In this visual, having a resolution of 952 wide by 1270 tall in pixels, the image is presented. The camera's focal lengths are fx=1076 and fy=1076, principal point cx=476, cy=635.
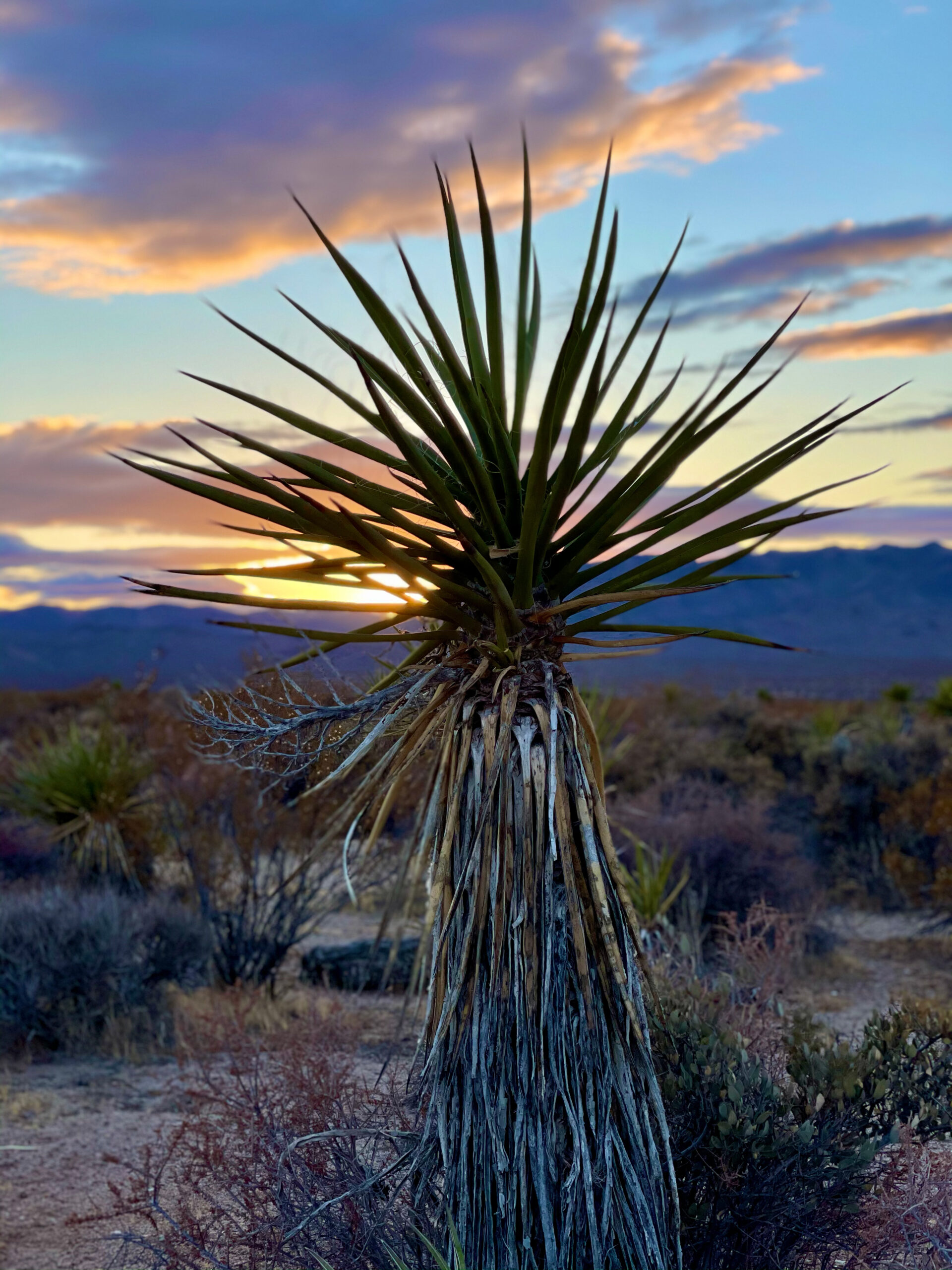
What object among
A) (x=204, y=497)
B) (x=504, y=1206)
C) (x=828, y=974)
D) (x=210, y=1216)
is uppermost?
(x=204, y=497)

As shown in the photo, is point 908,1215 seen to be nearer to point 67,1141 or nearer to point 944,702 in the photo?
point 67,1141

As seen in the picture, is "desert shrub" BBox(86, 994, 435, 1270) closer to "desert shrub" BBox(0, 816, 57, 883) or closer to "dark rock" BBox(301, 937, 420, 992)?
"dark rock" BBox(301, 937, 420, 992)

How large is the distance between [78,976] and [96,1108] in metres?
1.72

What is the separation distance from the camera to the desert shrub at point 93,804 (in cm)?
1288

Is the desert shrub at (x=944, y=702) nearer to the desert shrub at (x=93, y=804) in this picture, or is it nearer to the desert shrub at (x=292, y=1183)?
the desert shrub at (x=93, y=804)

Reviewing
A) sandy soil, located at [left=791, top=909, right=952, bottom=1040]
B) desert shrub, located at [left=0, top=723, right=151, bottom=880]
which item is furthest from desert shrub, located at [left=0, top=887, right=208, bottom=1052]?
sandy soil, located at [left=791, top=909, right=952, bottom=1040]

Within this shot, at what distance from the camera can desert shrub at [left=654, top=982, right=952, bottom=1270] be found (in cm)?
424

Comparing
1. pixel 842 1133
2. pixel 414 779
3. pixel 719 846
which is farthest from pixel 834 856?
pixel 842 1133

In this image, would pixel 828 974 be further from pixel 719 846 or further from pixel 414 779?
pixel 414 779

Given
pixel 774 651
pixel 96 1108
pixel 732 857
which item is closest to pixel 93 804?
pixel 96 1108

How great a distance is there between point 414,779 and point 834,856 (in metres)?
7.81

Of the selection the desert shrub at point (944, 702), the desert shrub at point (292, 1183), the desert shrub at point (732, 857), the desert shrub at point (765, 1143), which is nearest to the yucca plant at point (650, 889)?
the desert shrub at point (732, 857)

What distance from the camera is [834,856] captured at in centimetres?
1609

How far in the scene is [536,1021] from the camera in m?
3.73
